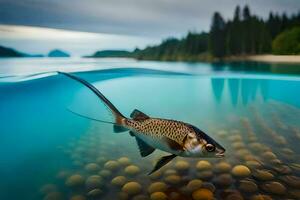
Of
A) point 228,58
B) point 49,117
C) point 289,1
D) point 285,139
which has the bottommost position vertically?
point 285,139

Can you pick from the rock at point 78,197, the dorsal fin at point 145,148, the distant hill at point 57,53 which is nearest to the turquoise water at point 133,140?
the rock at point 78,197

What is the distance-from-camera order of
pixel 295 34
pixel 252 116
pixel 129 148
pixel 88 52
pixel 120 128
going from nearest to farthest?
1. pixel 120 128
2. pixel 129 148
3. pixel 88 52
4. pixel 295 34
5. pixel 252 116

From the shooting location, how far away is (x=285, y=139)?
8.37ft

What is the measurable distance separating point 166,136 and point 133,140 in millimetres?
1022

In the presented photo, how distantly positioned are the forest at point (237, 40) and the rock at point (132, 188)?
1.15m

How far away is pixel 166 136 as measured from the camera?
3.96ft

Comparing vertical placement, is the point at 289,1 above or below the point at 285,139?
above

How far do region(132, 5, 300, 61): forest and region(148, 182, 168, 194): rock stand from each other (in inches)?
45.0

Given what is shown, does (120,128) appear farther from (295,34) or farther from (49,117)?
(295,34)

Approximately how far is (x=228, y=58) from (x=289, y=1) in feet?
2.16

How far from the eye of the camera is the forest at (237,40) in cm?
253

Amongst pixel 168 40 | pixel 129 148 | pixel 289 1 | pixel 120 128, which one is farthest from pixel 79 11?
pixel 289 1

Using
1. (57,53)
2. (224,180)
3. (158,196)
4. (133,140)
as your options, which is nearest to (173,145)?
(158,196)

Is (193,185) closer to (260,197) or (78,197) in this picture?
(260,197)
